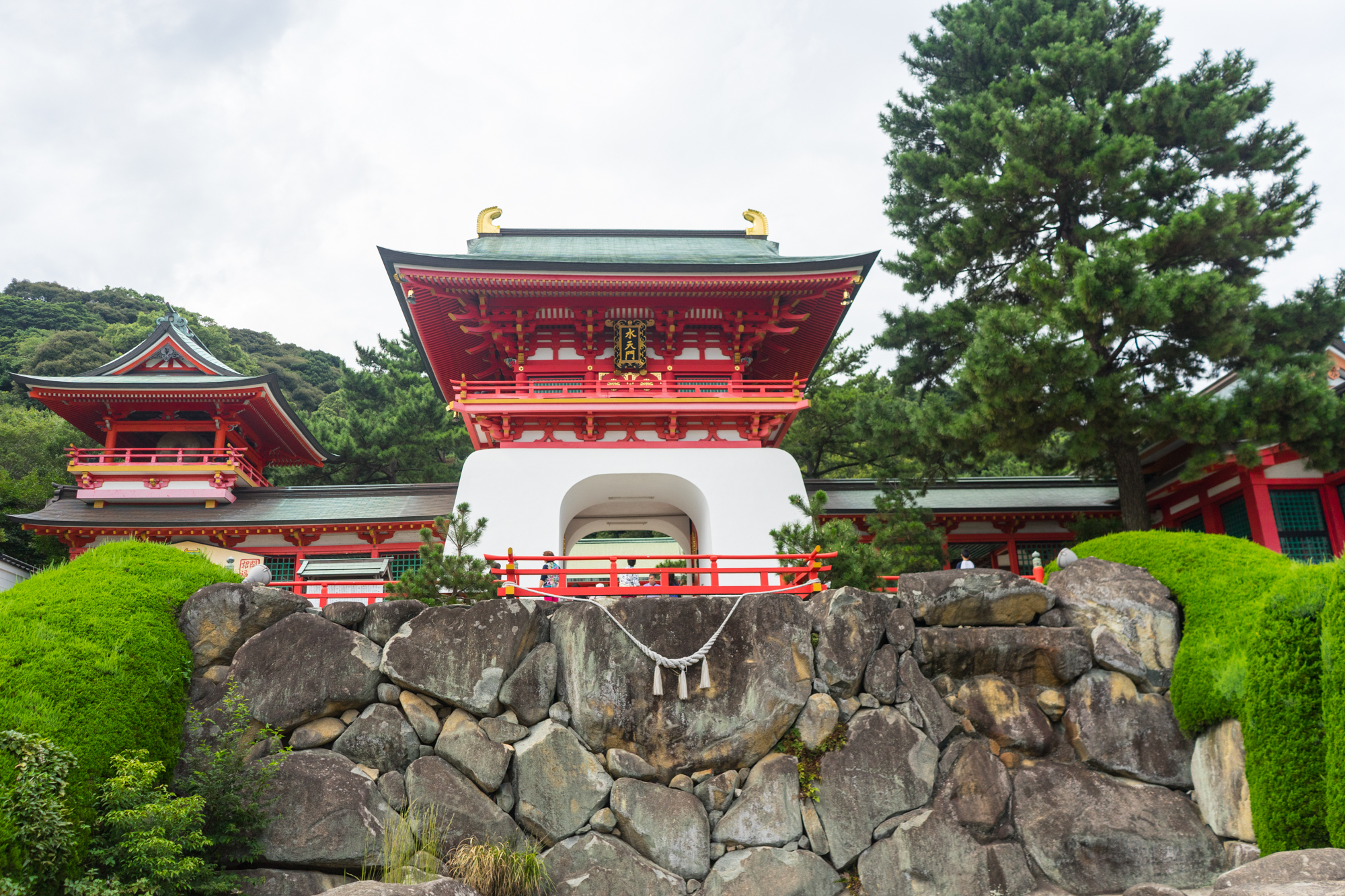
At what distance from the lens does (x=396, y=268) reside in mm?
14164

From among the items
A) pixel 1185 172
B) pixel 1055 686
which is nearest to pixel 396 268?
pixel 1055 686

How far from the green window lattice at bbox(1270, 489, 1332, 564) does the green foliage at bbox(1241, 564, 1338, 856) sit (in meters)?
7.88

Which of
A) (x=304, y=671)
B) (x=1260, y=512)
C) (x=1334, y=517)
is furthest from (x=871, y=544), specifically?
(x=304, y=671)

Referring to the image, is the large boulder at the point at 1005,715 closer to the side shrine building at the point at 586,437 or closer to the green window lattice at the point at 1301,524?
the side shrine building at the point at 586,437

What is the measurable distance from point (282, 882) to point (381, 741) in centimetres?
163

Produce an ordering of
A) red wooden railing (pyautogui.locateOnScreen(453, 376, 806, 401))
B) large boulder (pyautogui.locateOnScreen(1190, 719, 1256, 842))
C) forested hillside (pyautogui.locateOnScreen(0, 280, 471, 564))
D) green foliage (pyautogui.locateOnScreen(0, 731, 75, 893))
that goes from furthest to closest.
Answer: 1. forested hillside (pyautogui.locateOnScreen(0, 280, 471, 564))
2. red wooden railing (pyautogui.locateOnScreen(453, 376, 806, 401))
3. large boulder (pyautogui.locateOnScreen(1190, 719, 1256, 842))
4. green foliage (pyautogui.locateOnScreen(0, 731, 75, 893))

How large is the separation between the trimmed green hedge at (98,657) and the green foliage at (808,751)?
690cm

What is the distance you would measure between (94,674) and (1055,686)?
11.1 meters

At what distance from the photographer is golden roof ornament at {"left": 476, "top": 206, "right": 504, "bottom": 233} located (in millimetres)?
19359

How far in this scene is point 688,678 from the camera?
965cm

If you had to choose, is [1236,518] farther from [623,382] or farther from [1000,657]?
[623,382]

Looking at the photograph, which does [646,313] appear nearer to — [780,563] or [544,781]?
[780,563]

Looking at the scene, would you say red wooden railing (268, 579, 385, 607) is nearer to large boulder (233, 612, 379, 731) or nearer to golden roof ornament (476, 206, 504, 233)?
large boulder (233, 612, 379, 731)

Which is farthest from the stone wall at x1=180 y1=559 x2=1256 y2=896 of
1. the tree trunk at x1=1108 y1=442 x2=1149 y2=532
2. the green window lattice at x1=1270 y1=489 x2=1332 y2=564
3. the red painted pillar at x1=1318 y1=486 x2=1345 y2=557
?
the red painted pillar at x1=1318 y1=486 x2=1345 y2=557
